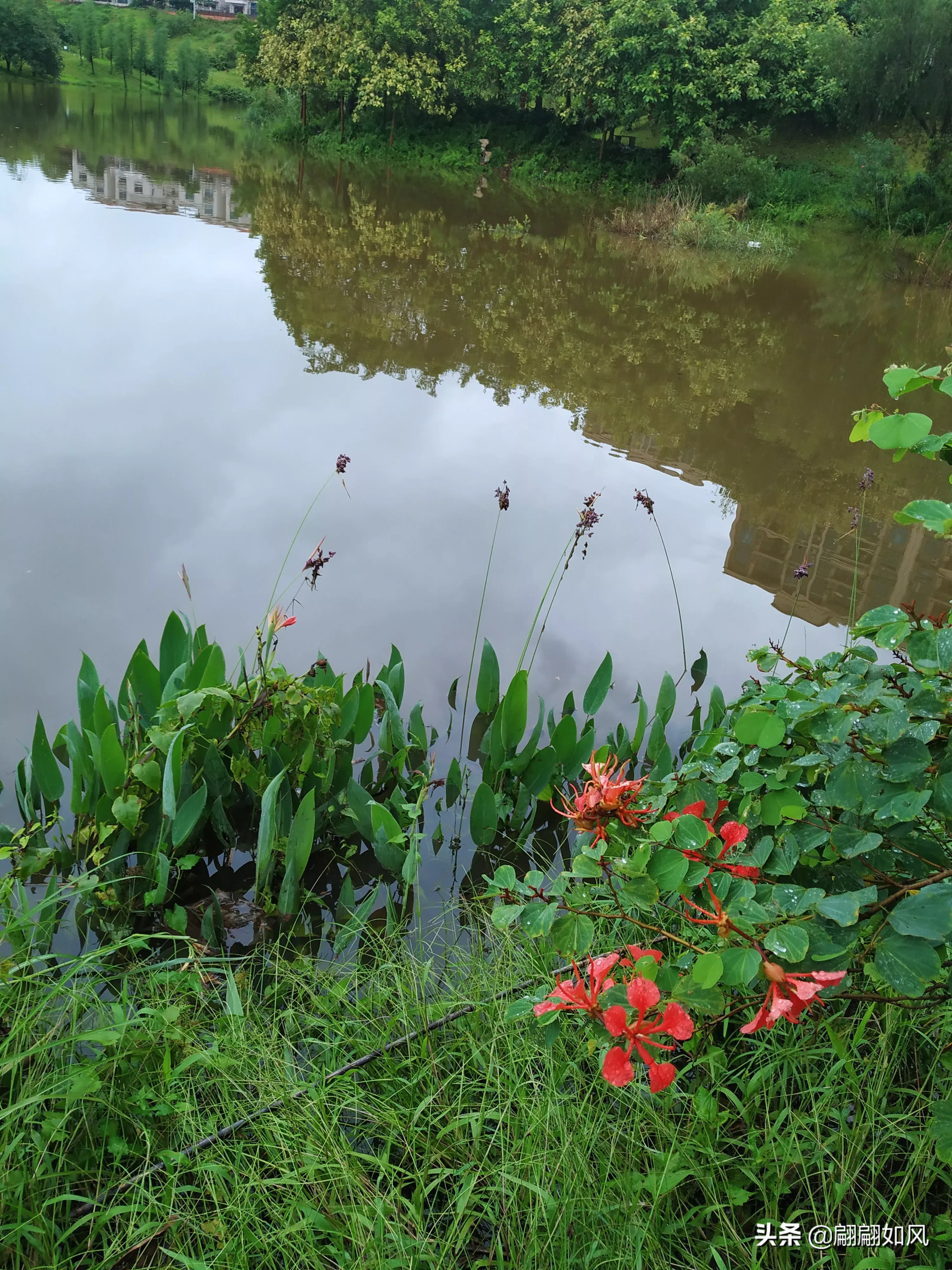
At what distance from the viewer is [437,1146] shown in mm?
1529

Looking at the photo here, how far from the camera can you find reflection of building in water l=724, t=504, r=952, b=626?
13.5 ft

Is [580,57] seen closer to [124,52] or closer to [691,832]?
[691,832]

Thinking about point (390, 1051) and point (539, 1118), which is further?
point (390, 1051)

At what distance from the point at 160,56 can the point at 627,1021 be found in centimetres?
4162

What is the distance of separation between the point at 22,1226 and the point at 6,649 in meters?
2.21

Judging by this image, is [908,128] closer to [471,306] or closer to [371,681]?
[471,306]

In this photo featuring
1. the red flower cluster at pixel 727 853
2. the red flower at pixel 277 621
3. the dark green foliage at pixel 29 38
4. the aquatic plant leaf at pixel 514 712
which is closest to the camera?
the red flower cluster at pixel 727 853

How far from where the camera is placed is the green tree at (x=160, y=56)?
110 feet

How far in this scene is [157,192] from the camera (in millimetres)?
12094

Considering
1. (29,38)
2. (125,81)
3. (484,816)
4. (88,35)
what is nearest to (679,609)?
(484,816)

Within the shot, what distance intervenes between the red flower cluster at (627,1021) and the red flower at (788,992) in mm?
83

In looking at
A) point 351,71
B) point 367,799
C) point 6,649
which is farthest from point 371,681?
point 351,71

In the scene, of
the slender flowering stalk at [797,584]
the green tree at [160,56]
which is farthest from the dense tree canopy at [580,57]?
the slender flowering stalk at [797,584]

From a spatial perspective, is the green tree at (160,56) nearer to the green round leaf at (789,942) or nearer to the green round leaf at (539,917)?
the green round leaf at (539,917)
